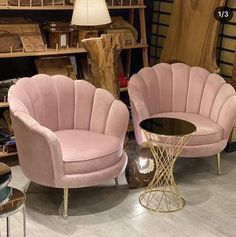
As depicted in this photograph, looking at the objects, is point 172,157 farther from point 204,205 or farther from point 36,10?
point 36,10

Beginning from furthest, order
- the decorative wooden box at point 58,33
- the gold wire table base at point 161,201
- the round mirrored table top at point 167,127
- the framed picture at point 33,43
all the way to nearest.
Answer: the decorative wooden box at point 58,33 → the framed picture at point 33,43 → the gold wire table base at point 161,201 → the round mirrored table top at point 167,127

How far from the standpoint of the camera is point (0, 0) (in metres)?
3.67

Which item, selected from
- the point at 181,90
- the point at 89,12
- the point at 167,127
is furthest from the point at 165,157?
the point at 89,12

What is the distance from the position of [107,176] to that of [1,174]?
3.39 feet

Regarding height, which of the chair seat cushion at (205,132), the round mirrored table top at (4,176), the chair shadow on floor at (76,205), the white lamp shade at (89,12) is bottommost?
the chair shadow on floor at (76,205)

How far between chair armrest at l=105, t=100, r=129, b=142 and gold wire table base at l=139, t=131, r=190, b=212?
18 cm

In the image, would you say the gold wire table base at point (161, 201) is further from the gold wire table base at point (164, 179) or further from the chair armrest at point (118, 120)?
the chair armrest at point (118, 120)

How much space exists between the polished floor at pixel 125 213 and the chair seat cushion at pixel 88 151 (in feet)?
1.15

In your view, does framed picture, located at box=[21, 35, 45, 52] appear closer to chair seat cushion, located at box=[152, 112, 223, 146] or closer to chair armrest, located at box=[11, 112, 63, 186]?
chair armrest, located at box=[11, 112, 63, 186]

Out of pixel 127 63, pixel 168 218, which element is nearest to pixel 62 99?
pixel 168 218

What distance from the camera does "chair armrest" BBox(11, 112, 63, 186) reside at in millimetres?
2926

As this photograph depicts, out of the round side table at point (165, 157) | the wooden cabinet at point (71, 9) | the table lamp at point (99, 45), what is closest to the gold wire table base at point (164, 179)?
the round side table at point (165, 157)

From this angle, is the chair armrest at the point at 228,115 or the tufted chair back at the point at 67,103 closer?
the tufted chair back at the point at 67,103

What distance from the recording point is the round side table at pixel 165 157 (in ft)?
10.7
